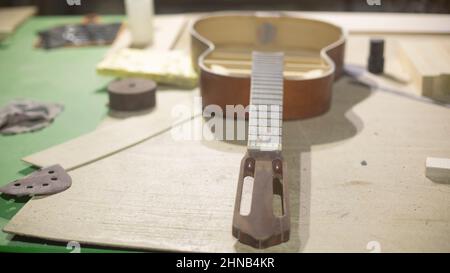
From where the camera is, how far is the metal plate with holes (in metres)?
0.92

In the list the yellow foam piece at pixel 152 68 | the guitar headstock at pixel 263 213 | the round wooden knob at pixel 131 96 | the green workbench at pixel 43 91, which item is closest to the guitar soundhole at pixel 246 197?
the guitar headstock at pixel 263 213

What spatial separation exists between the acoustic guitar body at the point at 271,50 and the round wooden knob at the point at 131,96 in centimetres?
13

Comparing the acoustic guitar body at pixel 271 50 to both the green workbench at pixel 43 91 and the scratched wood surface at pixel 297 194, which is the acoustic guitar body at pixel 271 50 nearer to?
the scratched wood surface at pixel 297 194

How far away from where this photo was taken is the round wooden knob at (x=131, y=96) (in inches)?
49.3

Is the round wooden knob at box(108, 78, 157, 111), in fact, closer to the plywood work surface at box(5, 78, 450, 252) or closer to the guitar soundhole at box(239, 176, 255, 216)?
the plywood work surface at box(5, 78, 450, 252)

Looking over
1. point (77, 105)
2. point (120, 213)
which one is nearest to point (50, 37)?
point (77, 105)

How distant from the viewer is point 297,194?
92 centimetres

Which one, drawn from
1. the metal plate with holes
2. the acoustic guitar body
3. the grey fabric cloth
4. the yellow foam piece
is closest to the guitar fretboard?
the acoustic guitar body

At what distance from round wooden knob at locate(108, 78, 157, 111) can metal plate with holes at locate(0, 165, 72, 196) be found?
31 cm

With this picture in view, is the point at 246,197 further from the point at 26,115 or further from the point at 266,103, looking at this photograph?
the point at 26,115

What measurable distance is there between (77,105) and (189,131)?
349mm

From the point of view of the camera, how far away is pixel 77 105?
1.34 m

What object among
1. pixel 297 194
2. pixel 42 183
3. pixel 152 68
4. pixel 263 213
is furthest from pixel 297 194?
pixel 152 68
